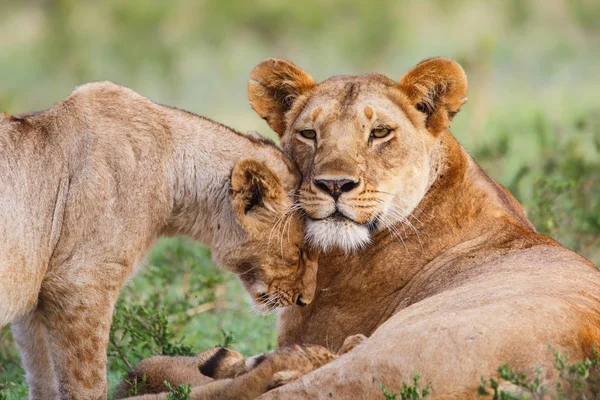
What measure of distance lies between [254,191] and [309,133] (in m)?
0.37

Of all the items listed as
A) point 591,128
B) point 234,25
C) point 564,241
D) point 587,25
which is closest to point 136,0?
point 234,25

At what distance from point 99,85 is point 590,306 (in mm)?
2548

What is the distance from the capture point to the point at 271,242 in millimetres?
5141

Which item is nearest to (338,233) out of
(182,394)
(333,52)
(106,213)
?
(106,213)

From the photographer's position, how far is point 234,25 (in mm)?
19156

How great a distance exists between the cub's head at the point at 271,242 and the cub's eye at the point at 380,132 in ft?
1.32

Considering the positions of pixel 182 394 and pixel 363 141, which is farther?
pixel 363 141

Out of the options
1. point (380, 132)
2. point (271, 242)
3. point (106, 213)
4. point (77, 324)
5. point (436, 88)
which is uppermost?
point (436, 88)

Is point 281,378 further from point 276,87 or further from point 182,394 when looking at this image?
point 276,87

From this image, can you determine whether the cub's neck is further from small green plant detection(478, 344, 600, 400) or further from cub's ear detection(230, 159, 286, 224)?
small green plant detection(478, 344, 600, 400)

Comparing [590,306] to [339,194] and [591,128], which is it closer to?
[339,194]

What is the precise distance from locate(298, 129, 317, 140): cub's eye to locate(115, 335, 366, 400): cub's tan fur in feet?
3.52

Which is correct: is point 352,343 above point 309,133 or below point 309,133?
below

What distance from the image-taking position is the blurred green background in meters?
12.3
